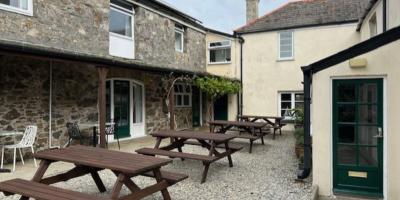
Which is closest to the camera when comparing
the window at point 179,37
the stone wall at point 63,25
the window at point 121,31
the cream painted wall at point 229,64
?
the stone wall at point 63,25

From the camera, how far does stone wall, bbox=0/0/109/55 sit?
785 centimetres

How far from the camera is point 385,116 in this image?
4836 mm

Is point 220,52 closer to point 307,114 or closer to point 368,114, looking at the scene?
point 307,114

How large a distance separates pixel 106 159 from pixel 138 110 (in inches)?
327

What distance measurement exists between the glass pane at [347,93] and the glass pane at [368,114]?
0.20 metres

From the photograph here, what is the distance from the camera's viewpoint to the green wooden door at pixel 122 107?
11.2m

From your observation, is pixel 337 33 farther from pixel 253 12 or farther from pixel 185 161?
pixel 185 161

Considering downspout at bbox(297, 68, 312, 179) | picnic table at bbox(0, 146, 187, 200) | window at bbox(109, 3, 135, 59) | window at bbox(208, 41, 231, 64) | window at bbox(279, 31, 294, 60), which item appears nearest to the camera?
picnic table at bbox(0, 146, 187, 200)

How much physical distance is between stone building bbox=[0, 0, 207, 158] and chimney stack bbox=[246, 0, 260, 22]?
437cm

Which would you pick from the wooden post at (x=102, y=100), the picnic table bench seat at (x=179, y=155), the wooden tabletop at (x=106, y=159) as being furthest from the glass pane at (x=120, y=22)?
the wooden tabletop at (x=106, y=159)

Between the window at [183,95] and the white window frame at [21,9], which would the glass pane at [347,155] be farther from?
the window at [183,95]

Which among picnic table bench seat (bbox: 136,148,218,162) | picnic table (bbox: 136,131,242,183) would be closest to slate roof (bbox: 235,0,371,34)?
picnic table (bbox: 136,131,242,183)

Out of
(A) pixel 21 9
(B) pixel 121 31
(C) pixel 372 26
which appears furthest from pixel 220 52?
(A) pixel 21 9

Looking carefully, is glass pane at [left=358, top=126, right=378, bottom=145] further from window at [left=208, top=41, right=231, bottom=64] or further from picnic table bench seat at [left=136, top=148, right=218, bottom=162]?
window at [left=208, top=41, right=231, bottom=64]
